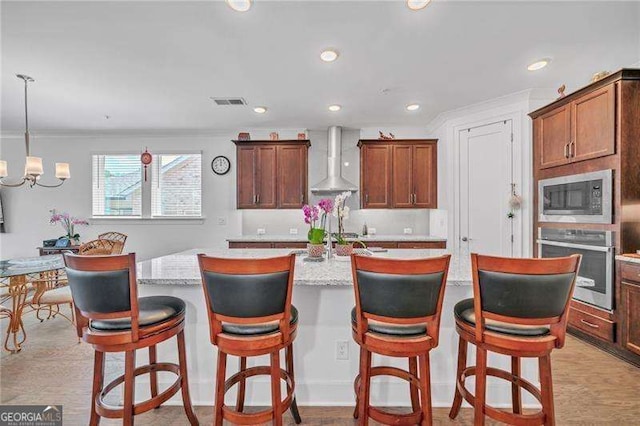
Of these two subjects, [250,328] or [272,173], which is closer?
[250,328]

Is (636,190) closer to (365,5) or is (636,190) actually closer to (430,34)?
(430,34)

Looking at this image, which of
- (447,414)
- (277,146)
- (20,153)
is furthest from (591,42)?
(20,153)

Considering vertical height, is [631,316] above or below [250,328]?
below

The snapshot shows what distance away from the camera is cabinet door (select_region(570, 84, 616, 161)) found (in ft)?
7.63

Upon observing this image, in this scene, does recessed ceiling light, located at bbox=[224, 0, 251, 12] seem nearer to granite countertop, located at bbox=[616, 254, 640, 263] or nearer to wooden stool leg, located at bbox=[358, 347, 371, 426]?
wooden stool leg, located at bbox=[358, 347, 371, 426]

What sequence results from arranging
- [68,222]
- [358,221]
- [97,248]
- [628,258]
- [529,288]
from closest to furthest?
1. [529,288]
2. [628,258]
3. [97,248]
4. [68,222]
5. [358,221]

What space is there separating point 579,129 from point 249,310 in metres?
3.31

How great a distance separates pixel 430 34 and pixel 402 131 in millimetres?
2506

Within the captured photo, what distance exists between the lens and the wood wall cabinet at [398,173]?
4.24 metres

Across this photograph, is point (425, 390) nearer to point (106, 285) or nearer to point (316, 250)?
point (316, 250)

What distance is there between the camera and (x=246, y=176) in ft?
14.1

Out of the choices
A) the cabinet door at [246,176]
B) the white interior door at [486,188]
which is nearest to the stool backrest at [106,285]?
the cabinet door at [246,176]

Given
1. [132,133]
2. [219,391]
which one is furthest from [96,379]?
[132,133]

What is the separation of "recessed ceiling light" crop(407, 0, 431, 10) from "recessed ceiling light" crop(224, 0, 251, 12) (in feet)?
3.42
